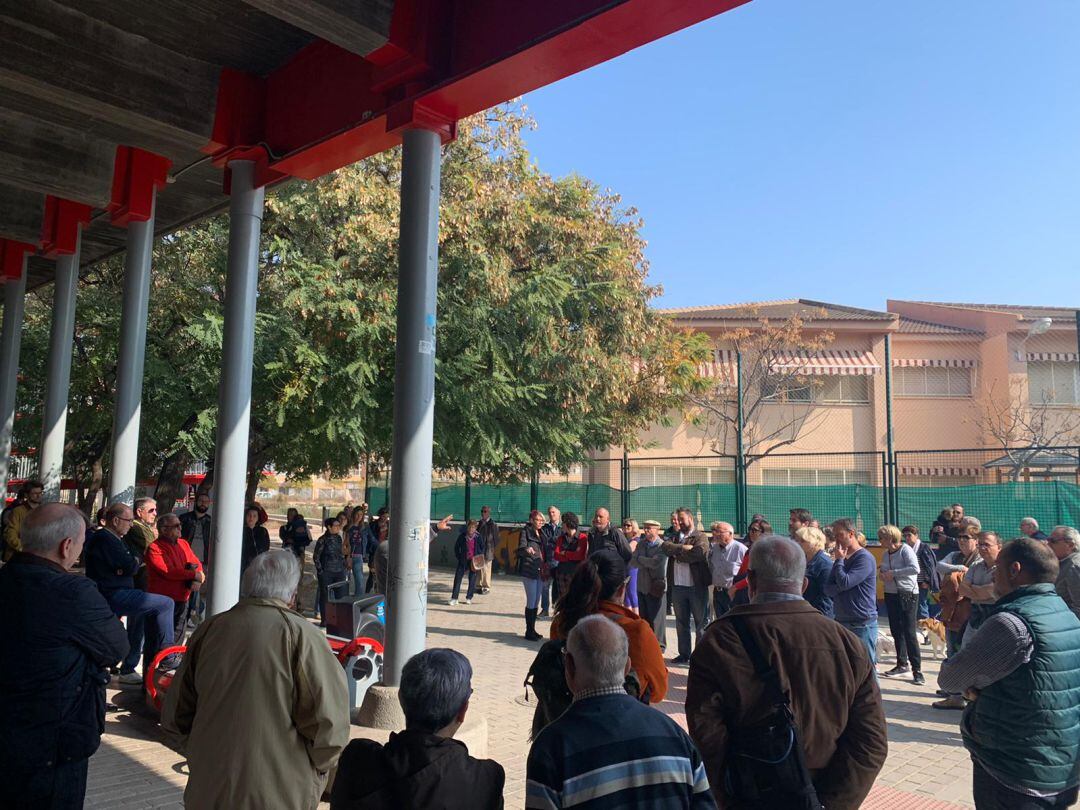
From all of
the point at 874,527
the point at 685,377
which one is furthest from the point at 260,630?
the point at 685,377

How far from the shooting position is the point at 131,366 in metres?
10.4

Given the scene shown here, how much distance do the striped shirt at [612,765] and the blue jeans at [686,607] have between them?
8276 mm

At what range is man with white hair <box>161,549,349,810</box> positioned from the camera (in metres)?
3.05

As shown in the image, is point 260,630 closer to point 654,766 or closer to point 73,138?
point 654,766

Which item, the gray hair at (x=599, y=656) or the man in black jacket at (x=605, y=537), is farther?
the man in black jacket at (x=605, y=537)

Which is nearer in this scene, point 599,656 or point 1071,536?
point 599,656

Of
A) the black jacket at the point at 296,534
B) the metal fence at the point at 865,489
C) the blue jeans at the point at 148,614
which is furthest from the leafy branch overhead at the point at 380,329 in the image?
the blue jeans at the point at 148,614

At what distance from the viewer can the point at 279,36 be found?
765 cm

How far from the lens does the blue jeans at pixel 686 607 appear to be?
10344 millimetres

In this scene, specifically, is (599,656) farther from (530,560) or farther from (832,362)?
(832,362)

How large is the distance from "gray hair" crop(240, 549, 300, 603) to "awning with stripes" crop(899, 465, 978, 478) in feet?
41.8

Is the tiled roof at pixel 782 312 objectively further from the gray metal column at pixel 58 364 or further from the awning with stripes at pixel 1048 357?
the gray metal column at pixel 58 364

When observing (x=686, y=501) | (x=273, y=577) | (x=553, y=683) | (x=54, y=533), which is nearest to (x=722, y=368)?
(x=686, y=501)

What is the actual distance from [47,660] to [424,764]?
1.87 metres
